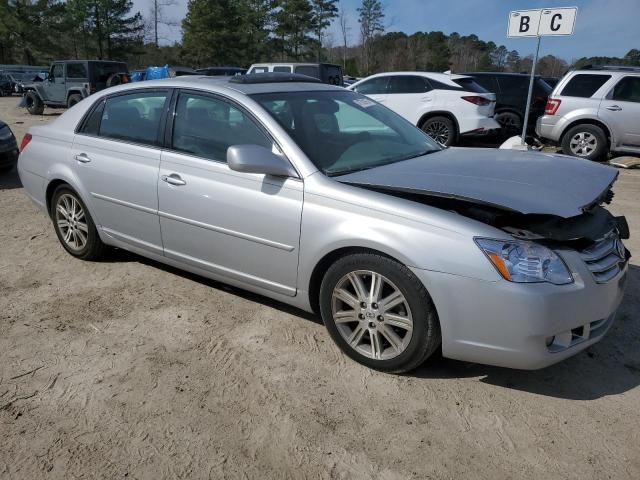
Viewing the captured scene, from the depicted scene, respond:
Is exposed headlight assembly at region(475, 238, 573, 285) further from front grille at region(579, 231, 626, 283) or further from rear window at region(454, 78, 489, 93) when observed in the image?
rear window at region(454, 78, 489, 93)

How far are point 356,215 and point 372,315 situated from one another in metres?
0.57

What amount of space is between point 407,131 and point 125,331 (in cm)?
254

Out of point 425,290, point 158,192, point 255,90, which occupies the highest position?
point 255,90

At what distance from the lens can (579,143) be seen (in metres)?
9.97

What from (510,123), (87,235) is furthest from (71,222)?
(510,123)

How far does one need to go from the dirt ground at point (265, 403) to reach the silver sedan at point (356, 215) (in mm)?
282

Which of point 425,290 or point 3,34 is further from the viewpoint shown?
point 3,34

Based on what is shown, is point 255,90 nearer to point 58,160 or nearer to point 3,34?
point 58,160

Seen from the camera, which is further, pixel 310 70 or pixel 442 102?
pixel 310 70

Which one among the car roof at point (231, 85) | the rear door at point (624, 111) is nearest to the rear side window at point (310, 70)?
the rear door at point (624, 111)

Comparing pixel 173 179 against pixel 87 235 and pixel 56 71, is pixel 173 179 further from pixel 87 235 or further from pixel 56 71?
pixel 56 71

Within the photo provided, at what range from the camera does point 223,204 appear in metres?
3.37

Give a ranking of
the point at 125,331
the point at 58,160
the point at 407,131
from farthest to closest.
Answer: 1. the point at 58,160
2. the point at 407,131
3. the point at 125,331

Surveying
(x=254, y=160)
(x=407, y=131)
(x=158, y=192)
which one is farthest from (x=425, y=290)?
(x=158, y=192)
